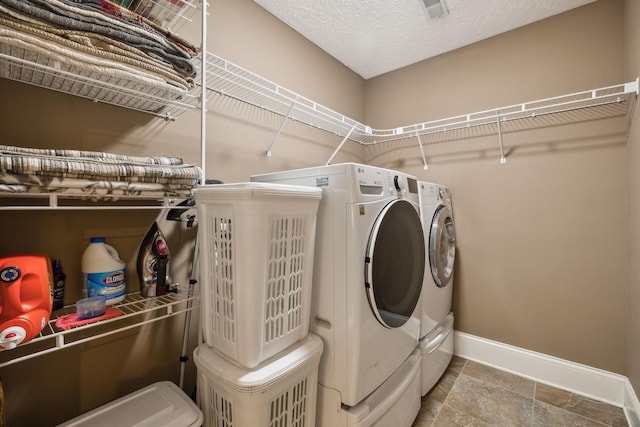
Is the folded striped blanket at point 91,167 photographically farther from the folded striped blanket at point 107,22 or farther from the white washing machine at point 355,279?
the white washing machine at point 355,279

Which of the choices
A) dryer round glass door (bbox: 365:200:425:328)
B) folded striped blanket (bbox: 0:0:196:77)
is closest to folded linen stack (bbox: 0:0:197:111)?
folded striped blanket (bbox: 0:0:196:77)

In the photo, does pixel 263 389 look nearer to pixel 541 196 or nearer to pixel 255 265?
pixel 255 265

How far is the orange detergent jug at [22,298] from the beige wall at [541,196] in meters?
2.42

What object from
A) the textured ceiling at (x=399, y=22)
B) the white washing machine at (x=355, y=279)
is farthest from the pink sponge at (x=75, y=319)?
the textured ceiling at (x=399, y=22)

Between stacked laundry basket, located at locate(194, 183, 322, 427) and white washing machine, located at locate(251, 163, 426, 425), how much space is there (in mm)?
78

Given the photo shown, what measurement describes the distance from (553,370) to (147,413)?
2.40 m

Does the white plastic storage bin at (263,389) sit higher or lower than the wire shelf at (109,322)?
lower

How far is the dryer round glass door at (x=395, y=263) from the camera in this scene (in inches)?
45.1

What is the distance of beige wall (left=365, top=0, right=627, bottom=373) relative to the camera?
67.1 inches

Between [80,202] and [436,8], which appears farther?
[436,8]

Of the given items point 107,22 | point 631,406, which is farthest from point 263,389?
point 631,406

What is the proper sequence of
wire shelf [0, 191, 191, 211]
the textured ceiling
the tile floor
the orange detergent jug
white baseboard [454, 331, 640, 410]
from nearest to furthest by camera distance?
the orange detergent jug, wire shelf [0, 191, 191, 211], the tile floor, white baseboard [454, 331, 640, 410], the textured ceiling

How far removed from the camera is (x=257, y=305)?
91cm

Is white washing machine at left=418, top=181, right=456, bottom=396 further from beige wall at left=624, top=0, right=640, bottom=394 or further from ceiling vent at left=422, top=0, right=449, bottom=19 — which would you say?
ceiling vent at left=422, top=0, right=449, bottom=19
